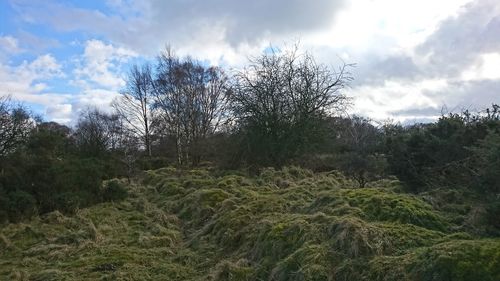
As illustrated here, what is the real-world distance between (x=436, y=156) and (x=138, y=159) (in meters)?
23.5

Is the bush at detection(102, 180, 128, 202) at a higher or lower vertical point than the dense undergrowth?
higher

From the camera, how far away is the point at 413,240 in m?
5.88

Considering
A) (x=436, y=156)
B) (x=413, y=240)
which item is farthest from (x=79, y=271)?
(x=436, y=156)

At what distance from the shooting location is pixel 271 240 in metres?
7.07

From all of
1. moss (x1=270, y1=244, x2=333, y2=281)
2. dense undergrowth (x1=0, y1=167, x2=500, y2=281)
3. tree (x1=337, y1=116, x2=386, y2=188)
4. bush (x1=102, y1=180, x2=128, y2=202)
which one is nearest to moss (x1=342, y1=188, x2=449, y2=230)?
dense undergrowth (x1=0, y1=167, x2=500, y2=281)

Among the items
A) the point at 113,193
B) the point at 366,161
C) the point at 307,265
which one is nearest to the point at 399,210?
the point at 307,265

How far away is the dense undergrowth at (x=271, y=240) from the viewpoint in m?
5.30

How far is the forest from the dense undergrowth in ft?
0.08

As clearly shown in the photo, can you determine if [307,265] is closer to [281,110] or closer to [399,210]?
[399,210]

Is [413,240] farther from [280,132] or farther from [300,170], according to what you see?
[280,132]

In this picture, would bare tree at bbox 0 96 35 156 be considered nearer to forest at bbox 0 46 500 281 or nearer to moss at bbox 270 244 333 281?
forest at bbox 0 46 500 281

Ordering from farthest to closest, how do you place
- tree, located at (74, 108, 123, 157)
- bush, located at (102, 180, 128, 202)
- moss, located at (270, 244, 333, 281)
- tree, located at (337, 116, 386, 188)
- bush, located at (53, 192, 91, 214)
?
A: tree, located at (74, 108, 123, 157) → bush, located at (102, 180, 128, 202) → bush, located at (53, 192, 91, 214) → tree, located at (337, 116, 386, 188) → moss, located at (270, 244, 333, 281)

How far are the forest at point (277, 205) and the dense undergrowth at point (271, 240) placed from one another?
0.08 ft

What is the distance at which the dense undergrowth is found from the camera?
5.30 metres
